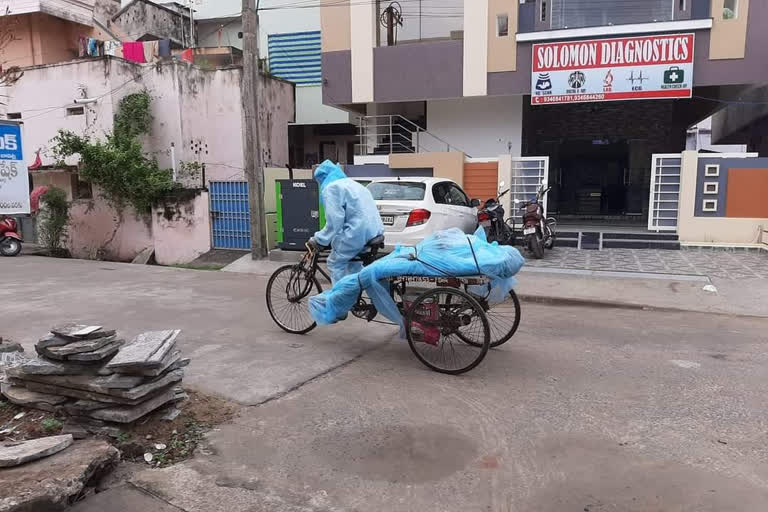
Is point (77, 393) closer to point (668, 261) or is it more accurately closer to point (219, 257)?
point (219, 257)

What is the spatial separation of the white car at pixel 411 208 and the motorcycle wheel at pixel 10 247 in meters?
10.5

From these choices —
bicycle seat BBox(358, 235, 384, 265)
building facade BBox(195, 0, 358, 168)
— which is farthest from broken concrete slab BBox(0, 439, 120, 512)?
building facade BBox(195, 0, 358, 168)

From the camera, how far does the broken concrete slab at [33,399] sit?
153 inches

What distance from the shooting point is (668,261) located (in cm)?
1059

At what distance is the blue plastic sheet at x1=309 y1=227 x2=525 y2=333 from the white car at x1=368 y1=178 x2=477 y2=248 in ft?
12.0

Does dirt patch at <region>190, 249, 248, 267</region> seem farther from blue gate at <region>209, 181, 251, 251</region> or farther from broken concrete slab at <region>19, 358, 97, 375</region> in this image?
broken concrete slab at <region>19, 358, 97, 375</region>

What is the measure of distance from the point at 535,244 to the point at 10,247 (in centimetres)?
1282

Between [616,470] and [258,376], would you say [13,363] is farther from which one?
[616,470]

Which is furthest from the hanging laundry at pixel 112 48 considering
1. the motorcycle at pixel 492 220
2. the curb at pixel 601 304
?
the curb at pixel 601 304

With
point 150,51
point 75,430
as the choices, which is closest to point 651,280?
point 75,430

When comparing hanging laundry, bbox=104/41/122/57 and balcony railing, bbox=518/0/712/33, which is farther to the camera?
hanging laundry, bbox=104/41/122/57

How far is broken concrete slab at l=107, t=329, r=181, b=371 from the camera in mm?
3664

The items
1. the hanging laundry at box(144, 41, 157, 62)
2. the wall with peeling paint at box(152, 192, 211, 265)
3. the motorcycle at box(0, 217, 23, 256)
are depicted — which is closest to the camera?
the wall with peeling paint at box(152, 192, 211, 265)

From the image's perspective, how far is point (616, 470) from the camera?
129 inches
